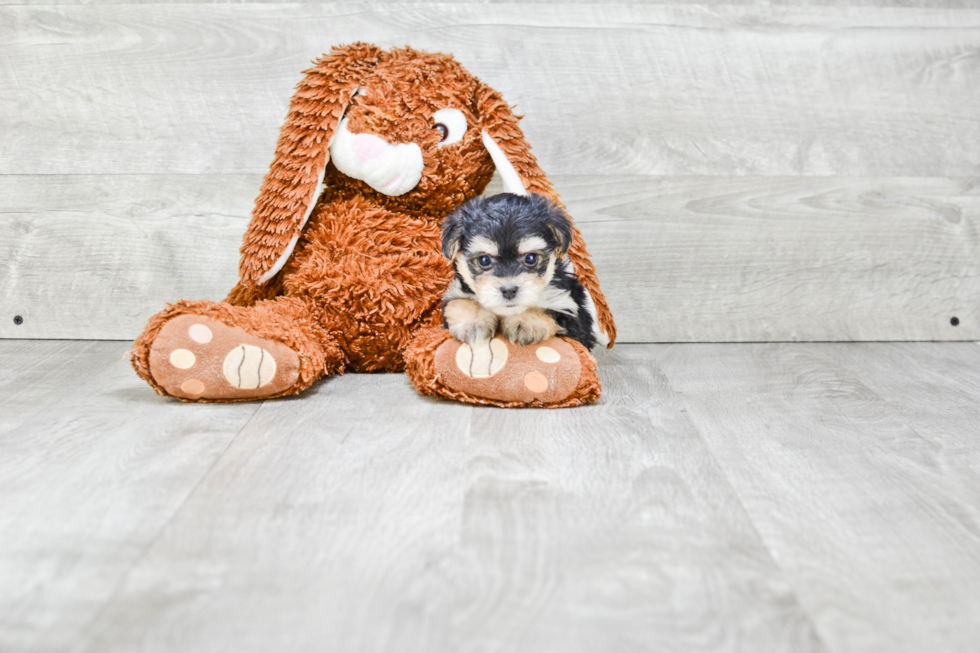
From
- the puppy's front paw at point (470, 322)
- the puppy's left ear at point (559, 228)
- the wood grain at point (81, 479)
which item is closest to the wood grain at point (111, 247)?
the wood grain at point (81, 479)

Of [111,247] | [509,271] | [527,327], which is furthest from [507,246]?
[111,247]

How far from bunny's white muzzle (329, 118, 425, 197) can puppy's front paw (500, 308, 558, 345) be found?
→ 314 mm

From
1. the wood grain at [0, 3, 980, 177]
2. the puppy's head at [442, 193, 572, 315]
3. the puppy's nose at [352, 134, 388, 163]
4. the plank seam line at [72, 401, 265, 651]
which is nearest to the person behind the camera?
the plank seam line at [72, 401, 265, 651]

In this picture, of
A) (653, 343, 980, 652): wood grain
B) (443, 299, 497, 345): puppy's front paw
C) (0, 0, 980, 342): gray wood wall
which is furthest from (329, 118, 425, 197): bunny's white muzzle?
(653, 343, 980, 652): wood grain

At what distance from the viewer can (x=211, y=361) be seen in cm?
121

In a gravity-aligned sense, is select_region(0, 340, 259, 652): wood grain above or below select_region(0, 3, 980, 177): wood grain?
below

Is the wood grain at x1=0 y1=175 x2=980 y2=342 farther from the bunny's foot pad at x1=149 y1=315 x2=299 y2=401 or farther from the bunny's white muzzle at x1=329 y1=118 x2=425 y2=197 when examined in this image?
the bunny's foot pad at x1=149 y1=315 x2=299 y2=401

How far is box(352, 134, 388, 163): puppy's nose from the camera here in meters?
1.35

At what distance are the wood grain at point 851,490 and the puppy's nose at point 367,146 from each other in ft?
2.12

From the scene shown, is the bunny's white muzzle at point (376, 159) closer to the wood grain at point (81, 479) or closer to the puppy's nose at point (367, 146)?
the puppy's nose at point (367, 146)

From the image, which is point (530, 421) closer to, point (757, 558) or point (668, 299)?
point (757, 558)

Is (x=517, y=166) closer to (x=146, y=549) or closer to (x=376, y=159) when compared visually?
(x=376, y=159)

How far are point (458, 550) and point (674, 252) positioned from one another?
110 centimetres

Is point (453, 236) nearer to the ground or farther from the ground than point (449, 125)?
nearer to the ground
